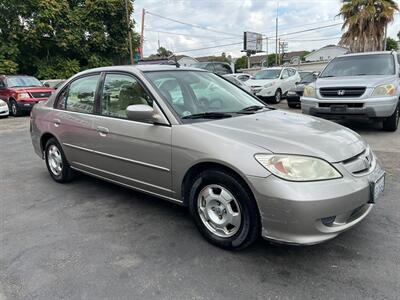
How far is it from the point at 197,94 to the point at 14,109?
12.8 m

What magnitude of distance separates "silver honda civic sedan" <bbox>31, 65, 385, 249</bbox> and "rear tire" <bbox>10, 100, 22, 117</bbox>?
10.8 m

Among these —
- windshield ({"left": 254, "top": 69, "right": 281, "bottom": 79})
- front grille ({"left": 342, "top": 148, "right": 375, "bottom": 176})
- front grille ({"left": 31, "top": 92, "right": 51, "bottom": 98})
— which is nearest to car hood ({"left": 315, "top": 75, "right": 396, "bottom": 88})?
front grille ({"left": 342, "top": 148, "right": 375, "bottom": 176})

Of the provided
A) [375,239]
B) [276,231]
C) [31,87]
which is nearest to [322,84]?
[375,239]

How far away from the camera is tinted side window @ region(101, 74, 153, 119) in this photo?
371 centimetres

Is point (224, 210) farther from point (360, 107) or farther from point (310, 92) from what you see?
point (310, 92)

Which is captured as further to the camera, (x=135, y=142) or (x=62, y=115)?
(x=62, y=115)

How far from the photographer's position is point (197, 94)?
3.81m

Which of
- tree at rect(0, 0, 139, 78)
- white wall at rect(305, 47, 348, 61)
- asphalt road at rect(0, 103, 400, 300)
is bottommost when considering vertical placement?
asphalt road at rect(0, 103, 400, 300)

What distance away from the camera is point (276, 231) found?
2.69m

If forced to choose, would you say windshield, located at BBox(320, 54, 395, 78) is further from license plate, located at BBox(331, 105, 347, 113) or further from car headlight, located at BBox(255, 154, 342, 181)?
car headlight, located at BBox(255, 154, 342, 181)

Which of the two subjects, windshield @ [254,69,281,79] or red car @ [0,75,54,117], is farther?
windshield @ [254,69,281,79]

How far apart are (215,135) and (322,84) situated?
556 cm

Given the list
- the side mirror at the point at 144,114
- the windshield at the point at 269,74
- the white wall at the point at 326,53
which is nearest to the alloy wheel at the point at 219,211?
the side mirror at the point at 144,114

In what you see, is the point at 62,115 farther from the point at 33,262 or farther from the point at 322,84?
the point at 322,84
